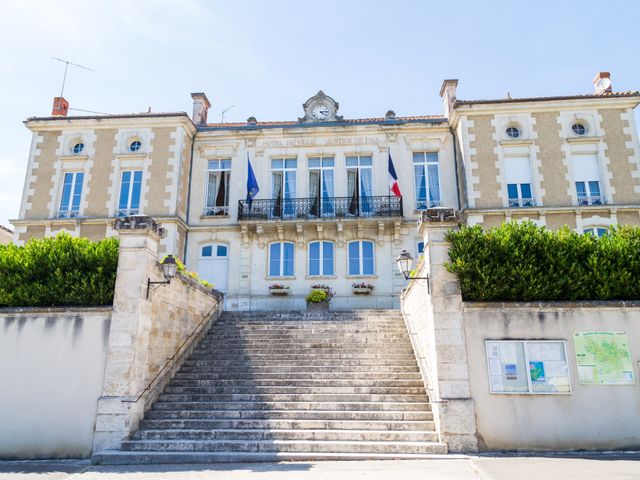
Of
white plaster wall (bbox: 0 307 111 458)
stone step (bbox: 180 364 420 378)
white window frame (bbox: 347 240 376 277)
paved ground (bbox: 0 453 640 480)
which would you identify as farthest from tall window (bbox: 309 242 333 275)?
paved ground (bbox: 0 453 640 480)

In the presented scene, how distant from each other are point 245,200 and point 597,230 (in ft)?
38.3

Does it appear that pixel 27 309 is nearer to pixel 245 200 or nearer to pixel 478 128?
pixel 245 200

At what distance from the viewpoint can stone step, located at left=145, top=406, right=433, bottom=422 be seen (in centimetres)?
777

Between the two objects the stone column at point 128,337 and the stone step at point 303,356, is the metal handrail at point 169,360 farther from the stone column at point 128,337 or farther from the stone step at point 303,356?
the stone step at point 303,356

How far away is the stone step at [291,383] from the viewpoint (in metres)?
8.68

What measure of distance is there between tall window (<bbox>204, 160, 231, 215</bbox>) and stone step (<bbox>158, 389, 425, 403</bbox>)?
935cm

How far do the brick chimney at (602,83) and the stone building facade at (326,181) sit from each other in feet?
0.17

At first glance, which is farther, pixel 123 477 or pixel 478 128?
pixel 478 128

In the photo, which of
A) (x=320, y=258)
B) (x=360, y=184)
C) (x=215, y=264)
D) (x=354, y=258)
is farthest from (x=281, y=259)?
(x=360, y=184)

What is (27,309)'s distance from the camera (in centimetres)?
826

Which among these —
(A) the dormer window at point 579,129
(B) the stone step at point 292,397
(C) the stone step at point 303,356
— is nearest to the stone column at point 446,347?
(B) the stone step at point 292,397

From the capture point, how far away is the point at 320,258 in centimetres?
1625

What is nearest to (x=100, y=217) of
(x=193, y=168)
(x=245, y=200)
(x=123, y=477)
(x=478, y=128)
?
(x=193, y=168)

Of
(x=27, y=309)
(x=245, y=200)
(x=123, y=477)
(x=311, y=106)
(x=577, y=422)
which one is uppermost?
(x=311, y=106)
